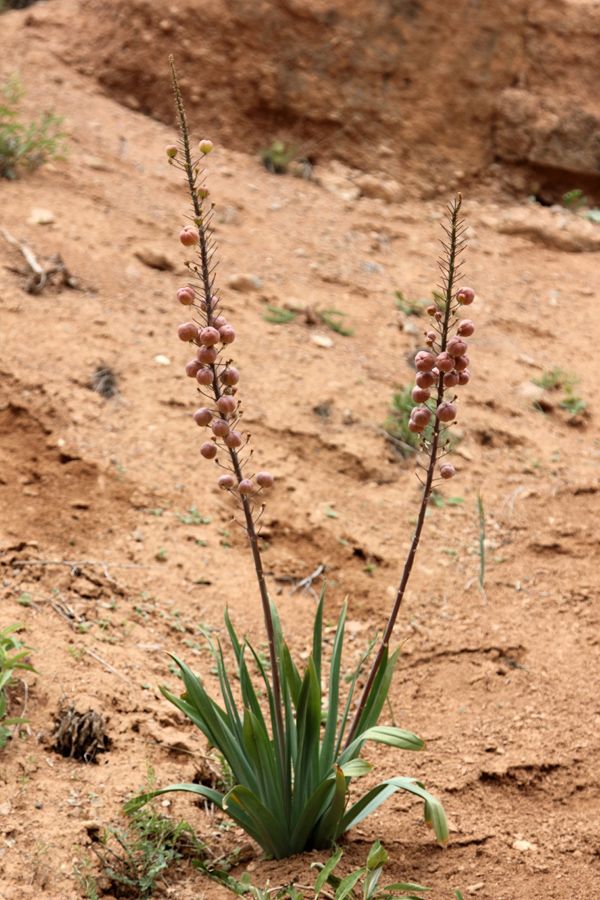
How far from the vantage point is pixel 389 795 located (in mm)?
1827

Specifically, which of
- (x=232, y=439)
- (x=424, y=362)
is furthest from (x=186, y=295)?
(x=424, y=362)

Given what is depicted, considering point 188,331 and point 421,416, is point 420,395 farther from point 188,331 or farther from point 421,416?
point 188,331

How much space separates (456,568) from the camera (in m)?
3.42

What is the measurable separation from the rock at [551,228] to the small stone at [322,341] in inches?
111

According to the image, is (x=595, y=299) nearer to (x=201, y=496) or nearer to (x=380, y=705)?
(x=201, y=496)

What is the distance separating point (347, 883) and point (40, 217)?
433 centimetres

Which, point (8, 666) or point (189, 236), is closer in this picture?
point (189, 236)

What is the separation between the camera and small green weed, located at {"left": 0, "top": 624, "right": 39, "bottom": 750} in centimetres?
212

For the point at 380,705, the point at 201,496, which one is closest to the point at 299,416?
the point at 201,496

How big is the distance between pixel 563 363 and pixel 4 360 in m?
3.57

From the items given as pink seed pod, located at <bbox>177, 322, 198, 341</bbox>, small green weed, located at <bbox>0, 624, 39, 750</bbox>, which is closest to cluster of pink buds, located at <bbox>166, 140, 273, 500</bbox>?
pink seed pod, located at <bbox>177, 322, 198, 341</bbox>

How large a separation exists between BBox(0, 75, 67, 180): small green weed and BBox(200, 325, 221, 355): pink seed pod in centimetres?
425

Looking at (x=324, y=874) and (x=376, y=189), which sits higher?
(x=376, y=189)

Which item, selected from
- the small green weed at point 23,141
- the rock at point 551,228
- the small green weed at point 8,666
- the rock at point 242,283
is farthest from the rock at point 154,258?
the rock at point 551,228
